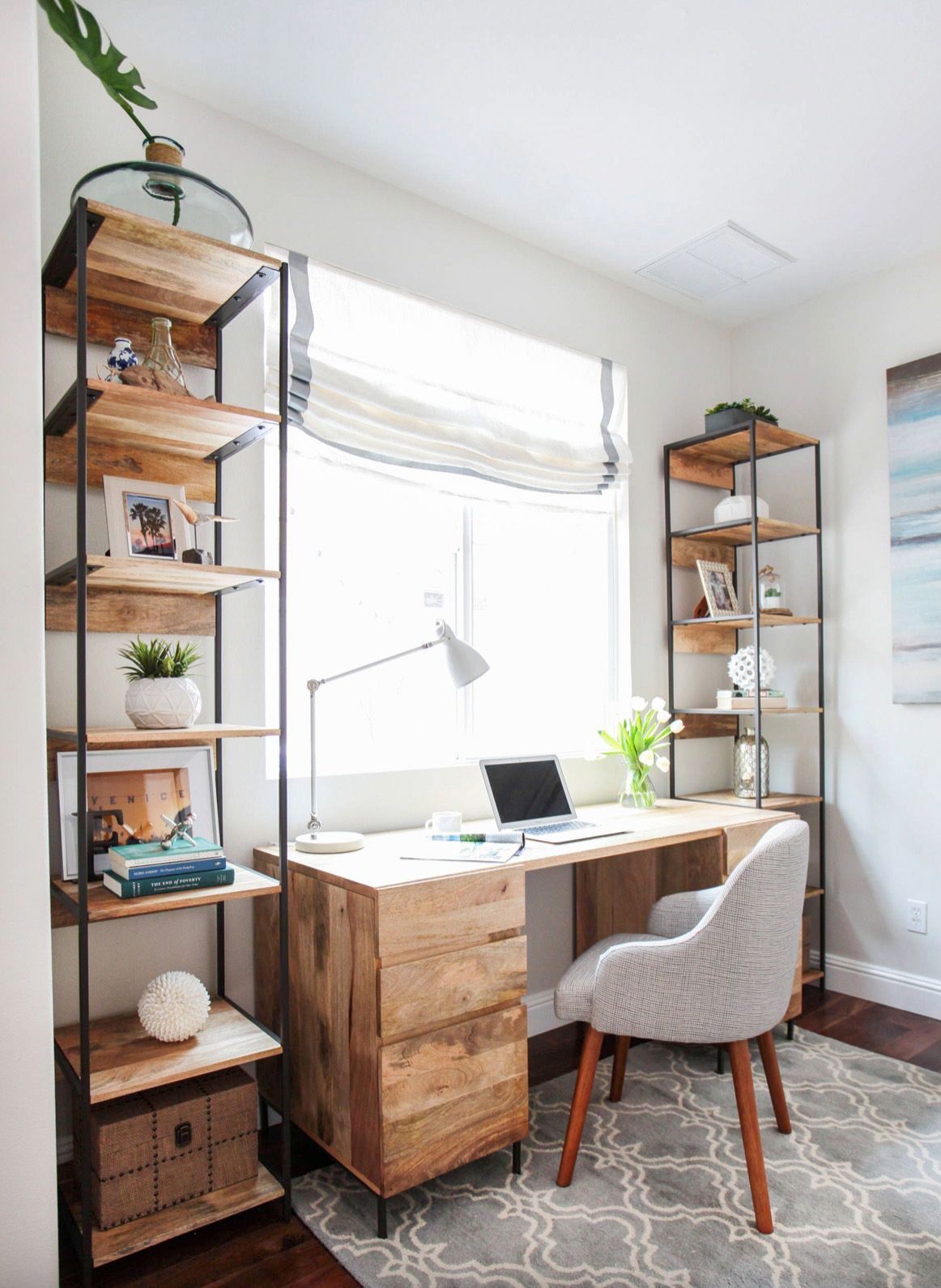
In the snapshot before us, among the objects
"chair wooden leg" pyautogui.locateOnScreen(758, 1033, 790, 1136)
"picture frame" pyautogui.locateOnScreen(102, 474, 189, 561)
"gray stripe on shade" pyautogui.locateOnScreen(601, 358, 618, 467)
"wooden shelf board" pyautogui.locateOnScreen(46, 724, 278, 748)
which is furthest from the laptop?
"gray stripe on shade" pyautogui.locateOnScreen(601, 358, 618, 467)

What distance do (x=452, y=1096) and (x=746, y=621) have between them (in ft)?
6.39

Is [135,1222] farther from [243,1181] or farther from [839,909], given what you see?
[839,909]

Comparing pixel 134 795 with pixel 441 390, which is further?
pixel 441 390

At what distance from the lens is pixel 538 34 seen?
200 centimetres

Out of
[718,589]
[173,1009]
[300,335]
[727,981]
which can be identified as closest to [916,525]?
[718,589]

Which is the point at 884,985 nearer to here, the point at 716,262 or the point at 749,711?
the point at 749,711

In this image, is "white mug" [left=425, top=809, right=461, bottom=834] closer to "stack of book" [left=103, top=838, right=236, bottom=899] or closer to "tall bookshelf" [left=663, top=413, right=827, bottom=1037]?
"stack of book" [left=103, top=838, right=236, bottom=899]

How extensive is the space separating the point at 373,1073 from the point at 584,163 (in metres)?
2.42

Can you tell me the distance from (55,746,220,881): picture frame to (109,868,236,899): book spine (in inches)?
5.9

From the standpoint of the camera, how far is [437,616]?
2.81m

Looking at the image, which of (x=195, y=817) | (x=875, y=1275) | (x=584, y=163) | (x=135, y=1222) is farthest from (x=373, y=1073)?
(x=584, y=163)

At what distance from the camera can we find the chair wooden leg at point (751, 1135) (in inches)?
71.2

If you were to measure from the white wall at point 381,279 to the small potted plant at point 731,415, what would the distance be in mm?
202

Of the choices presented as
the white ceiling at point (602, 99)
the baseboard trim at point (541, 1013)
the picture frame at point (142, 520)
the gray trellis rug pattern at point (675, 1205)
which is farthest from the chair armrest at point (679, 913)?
the white ceiling at point (602, 99)
